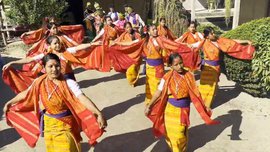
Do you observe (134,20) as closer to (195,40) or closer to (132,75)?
(132,75)

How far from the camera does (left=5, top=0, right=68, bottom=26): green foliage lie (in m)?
12.5

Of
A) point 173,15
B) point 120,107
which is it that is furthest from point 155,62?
point 173,15

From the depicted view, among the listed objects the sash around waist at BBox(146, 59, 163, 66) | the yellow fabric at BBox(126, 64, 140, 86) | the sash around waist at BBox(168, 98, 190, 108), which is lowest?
the yellow fabric at BBox(126, 64, 140, 86)

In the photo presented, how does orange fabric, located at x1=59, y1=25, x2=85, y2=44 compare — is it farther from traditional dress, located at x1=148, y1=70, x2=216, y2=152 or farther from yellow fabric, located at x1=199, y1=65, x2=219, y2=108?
traditional dress, located at x1=148, y1=70, x2=216, y2=152

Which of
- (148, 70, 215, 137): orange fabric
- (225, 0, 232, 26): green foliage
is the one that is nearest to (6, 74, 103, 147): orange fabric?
(148, 70, 215, 137): orange fabric

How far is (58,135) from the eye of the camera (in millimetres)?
4555

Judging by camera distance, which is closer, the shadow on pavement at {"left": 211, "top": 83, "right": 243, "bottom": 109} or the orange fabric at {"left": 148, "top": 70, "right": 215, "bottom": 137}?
the orange fabric at {"left": 148, "top": 70, "right": 215, "bottom": 137}

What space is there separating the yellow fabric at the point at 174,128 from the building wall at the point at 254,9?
11.9m

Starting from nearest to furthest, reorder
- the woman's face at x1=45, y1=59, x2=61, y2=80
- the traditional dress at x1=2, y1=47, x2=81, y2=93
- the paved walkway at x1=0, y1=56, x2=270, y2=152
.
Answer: the woman's face at x1=45, y1=59, x2=61, y2=80 → the traditional dress at x1=2, y1=47, x2=81, y2=93 → the paved walkway at x1=0, y1=56, x2=270, y2=152

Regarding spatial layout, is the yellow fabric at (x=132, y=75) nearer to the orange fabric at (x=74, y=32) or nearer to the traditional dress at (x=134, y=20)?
the orange fabric at (x=74, y=32)

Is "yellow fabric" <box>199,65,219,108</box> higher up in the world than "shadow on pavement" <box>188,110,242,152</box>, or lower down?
higher up

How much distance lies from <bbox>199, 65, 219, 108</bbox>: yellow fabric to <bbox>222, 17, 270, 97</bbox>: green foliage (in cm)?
91

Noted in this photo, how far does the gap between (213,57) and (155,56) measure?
124 cm

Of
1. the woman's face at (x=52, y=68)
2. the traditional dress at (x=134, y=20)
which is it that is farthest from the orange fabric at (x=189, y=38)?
the woman's face at (x=52, y=68)
